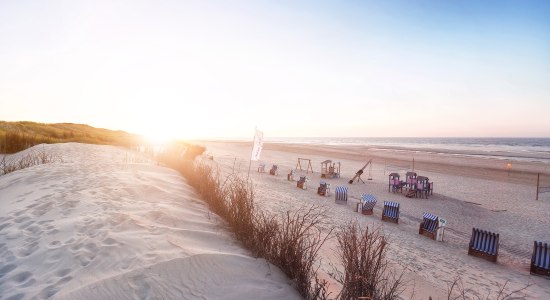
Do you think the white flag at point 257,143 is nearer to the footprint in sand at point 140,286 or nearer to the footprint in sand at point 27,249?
the footprint in sand at point 27,249

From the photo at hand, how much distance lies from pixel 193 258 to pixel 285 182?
564 inches

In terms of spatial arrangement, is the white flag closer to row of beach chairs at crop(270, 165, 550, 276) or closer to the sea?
row of beach chairs at crop(270, 165, 550, 276)

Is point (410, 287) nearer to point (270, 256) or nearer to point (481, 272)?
point (481, 272)

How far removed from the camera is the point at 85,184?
7.90 meters

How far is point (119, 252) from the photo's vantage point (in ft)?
13.3

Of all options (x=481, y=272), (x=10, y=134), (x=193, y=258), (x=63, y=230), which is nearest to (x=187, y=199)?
(x=63, y=230)

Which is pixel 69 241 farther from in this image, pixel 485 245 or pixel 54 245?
pixel 485 245

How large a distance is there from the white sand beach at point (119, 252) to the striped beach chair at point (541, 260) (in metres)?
6.66

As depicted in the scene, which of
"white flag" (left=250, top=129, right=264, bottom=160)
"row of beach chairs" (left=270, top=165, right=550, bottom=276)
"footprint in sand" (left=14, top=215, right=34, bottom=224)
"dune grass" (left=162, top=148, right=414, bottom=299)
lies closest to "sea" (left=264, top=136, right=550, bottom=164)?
"row of beach chairs" (left=270, top=165, right=550, bottom=276)

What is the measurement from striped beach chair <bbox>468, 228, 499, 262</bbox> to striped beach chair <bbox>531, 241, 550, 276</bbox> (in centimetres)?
75

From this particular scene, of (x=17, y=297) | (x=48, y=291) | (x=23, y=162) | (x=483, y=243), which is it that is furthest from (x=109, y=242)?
(x=23, y=162)

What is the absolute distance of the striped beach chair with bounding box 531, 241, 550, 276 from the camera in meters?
6.89

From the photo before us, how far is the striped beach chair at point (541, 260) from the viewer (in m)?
6.89

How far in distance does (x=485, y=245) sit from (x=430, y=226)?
5.27ft
